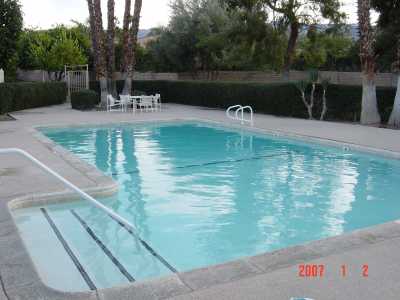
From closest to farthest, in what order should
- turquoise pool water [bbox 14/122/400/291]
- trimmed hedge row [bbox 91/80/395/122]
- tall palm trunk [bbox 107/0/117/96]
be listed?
turquoise pool water [bbox 14/122/400/291] → trimmed hedge row [bbox 91/80/395/122] → tall palm trunk [bbox 107/0/117/96]

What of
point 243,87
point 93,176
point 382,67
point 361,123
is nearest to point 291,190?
point 93,176

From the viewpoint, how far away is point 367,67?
14320 mm

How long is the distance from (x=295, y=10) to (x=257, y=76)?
12.8ft

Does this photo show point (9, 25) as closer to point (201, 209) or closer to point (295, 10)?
point (295, 10)

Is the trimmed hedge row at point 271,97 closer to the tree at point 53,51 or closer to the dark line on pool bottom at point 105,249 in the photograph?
the tree at point 53,51

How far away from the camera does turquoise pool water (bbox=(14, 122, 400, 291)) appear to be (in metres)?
4.89

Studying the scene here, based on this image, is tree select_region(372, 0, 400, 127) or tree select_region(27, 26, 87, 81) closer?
tree select_region(372, 0, 400, 127)

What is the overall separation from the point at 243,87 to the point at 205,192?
12.4 metres

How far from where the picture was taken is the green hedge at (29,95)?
17.6 m

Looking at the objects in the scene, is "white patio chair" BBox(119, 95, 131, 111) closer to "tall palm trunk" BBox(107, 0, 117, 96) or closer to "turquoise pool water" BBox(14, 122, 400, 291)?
"tall palm trunk" BBox(107, 0, 117, 96)

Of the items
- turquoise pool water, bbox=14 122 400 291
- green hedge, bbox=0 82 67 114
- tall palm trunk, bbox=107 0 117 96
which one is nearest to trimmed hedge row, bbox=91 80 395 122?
tall palm trunk, bbox=107 0 117 96
